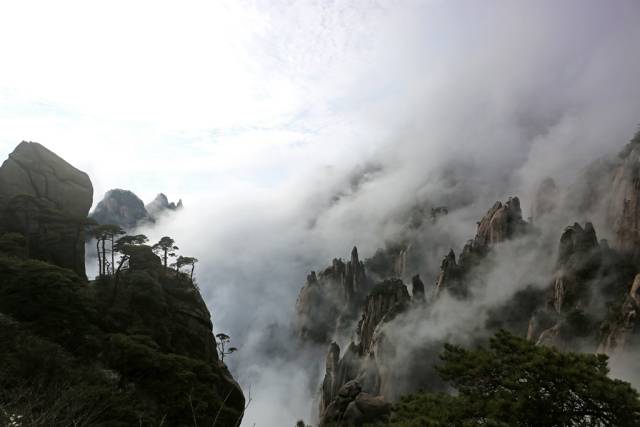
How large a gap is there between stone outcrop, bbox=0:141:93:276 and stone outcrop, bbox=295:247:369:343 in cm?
12146

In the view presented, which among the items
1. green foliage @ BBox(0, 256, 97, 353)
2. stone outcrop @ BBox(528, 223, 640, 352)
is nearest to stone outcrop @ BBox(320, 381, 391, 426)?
green foliage @ BBox(0, 256, 97, 353)

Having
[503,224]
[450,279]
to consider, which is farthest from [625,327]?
[503,224]

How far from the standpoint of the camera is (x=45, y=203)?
4709cm

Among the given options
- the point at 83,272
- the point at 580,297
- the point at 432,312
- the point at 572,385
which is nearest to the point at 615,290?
the point at 580,297

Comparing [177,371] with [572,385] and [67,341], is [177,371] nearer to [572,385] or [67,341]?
[67,341]

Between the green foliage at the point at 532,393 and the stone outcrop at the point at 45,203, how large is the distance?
45.9 m

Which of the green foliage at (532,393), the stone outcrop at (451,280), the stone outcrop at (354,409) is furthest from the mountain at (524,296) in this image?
the green foliage at (532,393)

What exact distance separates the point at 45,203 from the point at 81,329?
86.7ft

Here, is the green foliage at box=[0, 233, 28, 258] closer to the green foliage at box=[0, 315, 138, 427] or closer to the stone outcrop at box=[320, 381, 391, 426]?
the green foliage at box=[0, 315, 138, 427]

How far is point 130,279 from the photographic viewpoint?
4394 cm

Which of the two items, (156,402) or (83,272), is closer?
(156,402)

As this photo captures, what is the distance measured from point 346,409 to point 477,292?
2601 inches

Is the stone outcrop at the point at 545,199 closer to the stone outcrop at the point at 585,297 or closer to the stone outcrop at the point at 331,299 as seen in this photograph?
the stone outcrop at the point at 585,297

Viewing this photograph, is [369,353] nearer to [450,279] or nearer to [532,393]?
[450,279]
